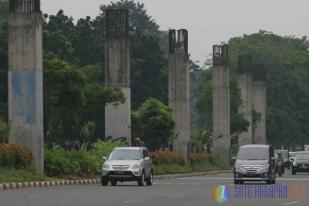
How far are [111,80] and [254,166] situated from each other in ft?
50.9

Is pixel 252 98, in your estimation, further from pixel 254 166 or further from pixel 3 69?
pixel 254 166

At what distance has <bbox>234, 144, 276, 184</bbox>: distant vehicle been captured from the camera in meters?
46.4

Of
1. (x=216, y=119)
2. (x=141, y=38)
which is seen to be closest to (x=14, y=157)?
→ (x=216, y=119)

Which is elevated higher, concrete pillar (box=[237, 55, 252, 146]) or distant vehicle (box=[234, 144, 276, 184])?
concrete pillar (box=[237, 55, 252, 146])

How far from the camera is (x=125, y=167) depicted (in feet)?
137

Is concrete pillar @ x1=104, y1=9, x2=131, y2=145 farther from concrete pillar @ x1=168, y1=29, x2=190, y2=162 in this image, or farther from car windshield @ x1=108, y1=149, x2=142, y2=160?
car windshield @ x1=108, y1=149, x2=142, y2=160

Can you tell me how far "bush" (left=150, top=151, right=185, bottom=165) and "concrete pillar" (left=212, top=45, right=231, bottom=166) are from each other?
57.3 ft

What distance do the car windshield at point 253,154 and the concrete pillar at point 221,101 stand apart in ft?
130

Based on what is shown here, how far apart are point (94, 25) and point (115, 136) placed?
140 ft

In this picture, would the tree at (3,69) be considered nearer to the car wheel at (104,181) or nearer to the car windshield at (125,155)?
the car windshield at (125,155)

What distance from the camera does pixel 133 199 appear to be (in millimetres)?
29375

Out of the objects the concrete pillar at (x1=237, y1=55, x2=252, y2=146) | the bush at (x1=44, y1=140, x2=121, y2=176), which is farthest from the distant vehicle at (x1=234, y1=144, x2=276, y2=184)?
the concrete pillar at (x1=237, y1=55, x2=252, y2=146)

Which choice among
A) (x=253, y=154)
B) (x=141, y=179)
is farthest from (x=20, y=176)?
(x=253, y=154)

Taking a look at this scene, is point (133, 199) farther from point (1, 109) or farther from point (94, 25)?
point (94, 25)
